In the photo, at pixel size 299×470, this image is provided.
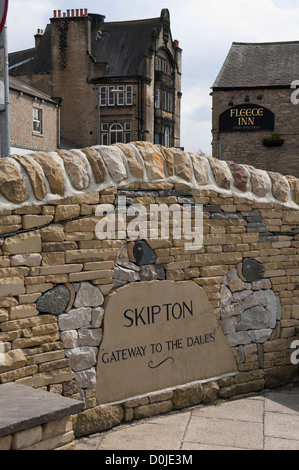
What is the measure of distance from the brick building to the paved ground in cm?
1775

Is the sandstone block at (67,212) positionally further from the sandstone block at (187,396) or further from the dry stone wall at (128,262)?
the sandstone block at (187,396)

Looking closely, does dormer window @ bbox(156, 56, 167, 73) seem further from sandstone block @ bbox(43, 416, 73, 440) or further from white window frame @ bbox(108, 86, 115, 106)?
sandstone block @ bbox(43, 416, 73, 440)

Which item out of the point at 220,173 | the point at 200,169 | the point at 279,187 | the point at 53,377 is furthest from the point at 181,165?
the point at 53,377

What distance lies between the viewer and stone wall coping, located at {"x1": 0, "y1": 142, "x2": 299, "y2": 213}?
5.18m

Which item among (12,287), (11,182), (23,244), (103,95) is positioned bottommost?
(12,287)

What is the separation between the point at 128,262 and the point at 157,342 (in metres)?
0.88

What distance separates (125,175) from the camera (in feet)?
19.4

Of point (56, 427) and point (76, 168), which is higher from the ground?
point (76, 168)

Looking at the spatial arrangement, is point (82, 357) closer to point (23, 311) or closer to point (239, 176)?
point (23, 311)

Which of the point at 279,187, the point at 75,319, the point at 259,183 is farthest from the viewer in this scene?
the point at 279,187

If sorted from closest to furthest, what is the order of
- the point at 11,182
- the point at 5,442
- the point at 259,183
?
1. the point at 5,442
2. the point at 11,182
3. the point at 259,183

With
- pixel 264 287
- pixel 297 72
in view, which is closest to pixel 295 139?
pixel 297 72

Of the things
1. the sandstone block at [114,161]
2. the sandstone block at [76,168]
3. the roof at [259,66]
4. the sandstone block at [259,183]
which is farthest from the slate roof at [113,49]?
the sandstone block at [76,168]

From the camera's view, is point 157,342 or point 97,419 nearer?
point 97,419
